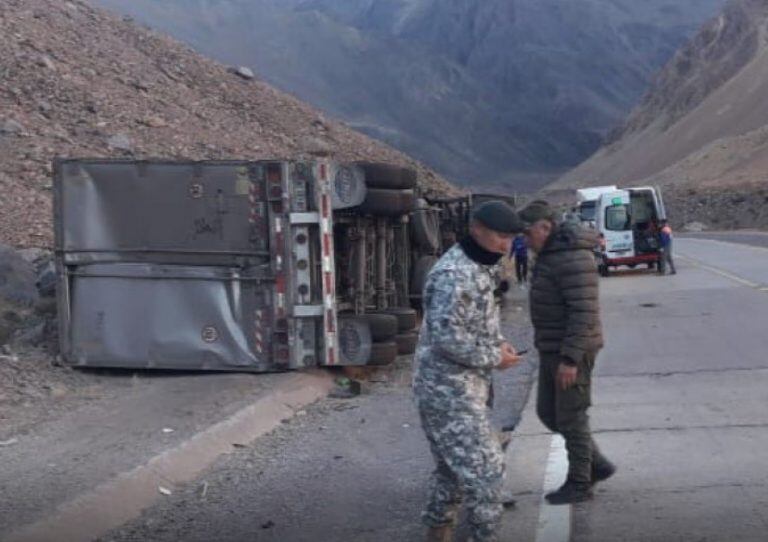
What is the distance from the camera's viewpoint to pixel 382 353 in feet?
49.5

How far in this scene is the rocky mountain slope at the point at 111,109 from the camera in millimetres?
22422

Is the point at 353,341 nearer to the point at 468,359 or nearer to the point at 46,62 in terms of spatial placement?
the point at 468,359

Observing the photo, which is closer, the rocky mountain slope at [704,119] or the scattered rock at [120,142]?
the scattered rock at [120,142]

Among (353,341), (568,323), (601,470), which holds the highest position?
(568,323)

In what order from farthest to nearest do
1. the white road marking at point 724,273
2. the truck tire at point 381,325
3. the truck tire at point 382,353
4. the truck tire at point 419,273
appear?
the white road marking at point 724,273 < the truck tire at point 419,273 < the truck tire at point 382,353 < the truck tire at point 381,325

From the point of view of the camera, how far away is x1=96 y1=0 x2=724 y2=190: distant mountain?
473ft

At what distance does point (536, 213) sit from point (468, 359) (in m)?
1.58

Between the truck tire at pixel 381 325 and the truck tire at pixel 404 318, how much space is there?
56 cm

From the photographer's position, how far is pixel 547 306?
28.3 feet

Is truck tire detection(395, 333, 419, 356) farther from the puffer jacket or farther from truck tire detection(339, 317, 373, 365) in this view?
A: the puffer jacket

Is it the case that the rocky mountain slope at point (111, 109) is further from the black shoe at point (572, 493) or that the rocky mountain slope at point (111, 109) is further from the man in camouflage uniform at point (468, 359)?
the man in camouflage uniform at point (468, 359)

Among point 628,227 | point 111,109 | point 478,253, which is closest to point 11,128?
point 111,109

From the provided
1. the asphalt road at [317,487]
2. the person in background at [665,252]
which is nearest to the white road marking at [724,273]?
the person in background at [665,252]

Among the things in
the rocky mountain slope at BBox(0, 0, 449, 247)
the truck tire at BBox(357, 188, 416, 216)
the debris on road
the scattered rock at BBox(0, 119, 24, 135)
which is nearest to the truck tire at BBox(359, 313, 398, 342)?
the debris on road
